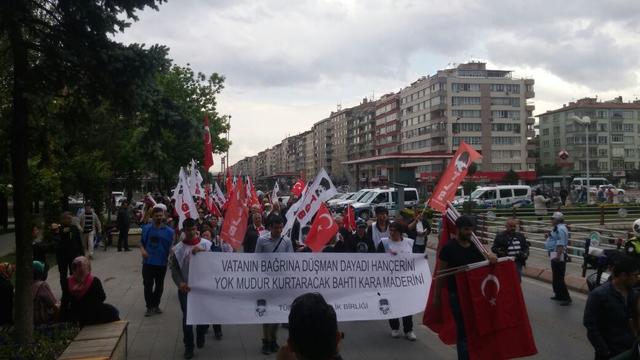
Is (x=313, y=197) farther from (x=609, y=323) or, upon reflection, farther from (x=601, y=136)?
(x=601, y=136)

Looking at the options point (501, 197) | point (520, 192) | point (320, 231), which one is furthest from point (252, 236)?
point (520, 192)

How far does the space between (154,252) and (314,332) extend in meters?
7.44

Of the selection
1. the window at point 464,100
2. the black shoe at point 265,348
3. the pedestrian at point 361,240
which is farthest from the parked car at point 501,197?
the window at point 464,100

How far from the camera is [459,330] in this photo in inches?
235

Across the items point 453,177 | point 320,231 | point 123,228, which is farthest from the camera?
point 123,228

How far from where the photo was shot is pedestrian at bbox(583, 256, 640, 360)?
4793 millimetres

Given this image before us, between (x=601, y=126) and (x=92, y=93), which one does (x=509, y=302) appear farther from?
(x=601, y=126)

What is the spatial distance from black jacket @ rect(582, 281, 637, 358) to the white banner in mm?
3148

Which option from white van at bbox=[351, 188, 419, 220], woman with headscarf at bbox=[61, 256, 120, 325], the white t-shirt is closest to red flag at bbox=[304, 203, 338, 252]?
the white t-shirt

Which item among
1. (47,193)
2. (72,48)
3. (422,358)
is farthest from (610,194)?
(72,48)

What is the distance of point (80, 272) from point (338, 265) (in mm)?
3088

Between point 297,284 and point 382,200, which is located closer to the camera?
point 297,284

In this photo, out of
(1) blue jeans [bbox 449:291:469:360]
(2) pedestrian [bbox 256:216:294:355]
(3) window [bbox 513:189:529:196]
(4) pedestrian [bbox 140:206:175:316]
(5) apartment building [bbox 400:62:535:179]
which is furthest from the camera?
(5) apartment building [bbox 400:62:535:179]

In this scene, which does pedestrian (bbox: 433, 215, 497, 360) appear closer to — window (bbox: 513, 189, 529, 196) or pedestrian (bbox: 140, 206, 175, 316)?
pedestrian (bbox: 140, 206, 175, 316)
